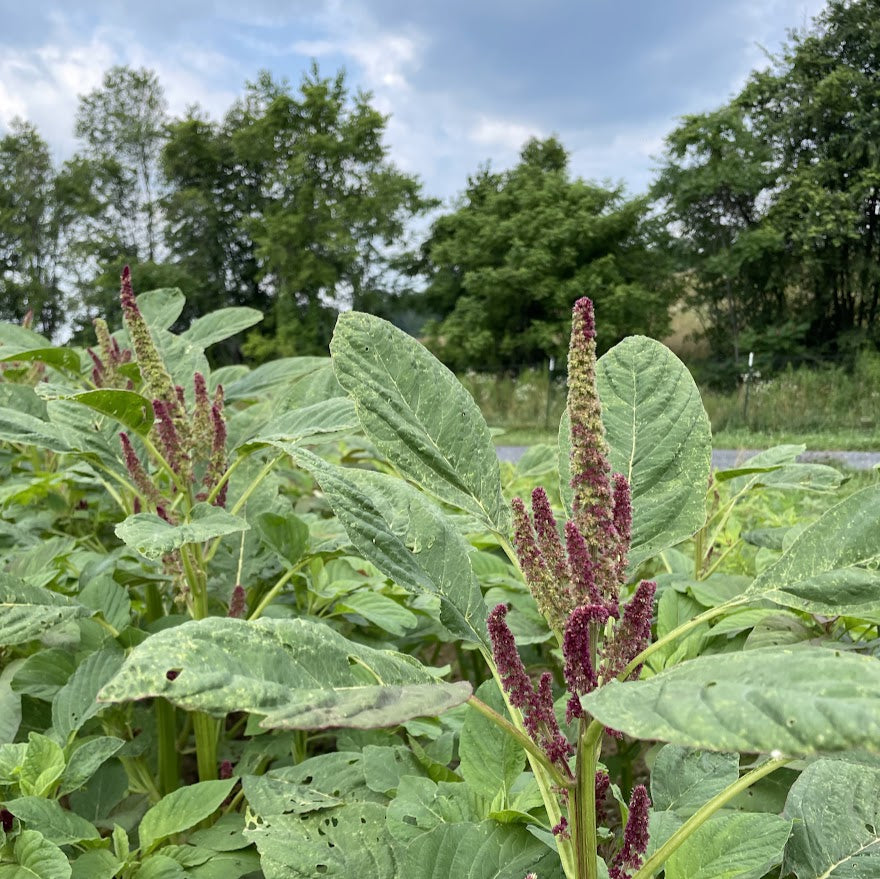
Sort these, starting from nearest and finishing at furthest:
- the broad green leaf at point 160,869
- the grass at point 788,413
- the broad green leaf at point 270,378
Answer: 1. the broad green leaf at point 160,869
2. the broad green leaf at point 270,378
3. the grass at point 788,413

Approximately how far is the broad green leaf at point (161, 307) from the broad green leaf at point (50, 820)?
4.20 feet

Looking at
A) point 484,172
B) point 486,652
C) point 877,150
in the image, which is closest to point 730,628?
point 486,652

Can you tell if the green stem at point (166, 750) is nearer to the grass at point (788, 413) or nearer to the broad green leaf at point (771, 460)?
the broad green leaf at point (771, 460)

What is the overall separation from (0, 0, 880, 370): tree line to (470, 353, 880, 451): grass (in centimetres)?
669

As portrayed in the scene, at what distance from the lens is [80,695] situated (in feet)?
3.50

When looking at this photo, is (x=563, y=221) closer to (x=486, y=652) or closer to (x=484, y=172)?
(x=484, y=172)

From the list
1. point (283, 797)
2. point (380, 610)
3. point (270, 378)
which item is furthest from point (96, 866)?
point (270, 378)

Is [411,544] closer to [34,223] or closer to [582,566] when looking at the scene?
[582,566]

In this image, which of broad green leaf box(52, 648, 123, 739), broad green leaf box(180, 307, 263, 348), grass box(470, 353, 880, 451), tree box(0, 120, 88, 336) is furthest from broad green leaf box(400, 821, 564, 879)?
tree box(0, 120, 88, 336)

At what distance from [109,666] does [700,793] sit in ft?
2.70

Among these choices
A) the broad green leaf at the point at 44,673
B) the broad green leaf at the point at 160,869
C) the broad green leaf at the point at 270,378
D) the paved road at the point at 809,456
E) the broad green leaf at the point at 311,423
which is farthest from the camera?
the paved road at the point at 809,456

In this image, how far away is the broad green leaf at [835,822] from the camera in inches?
27.7

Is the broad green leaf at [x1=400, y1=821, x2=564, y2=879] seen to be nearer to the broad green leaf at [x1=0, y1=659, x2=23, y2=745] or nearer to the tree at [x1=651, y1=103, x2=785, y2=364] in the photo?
the broad green leaf at [x1=0, y1=659, x2=23, y2=745]

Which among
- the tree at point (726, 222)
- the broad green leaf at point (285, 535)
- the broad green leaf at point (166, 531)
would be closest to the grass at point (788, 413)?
the tree at point (726, 222)
